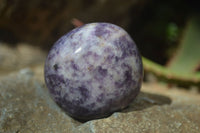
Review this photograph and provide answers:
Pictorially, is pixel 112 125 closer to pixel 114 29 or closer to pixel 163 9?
pixel 114 29

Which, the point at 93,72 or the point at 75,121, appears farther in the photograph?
the point at 75,121

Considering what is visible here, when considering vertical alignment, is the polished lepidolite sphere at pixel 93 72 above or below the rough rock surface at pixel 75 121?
above

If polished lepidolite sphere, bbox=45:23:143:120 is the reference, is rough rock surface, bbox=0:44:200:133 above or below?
below

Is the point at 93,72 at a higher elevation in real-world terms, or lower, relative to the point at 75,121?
higher
